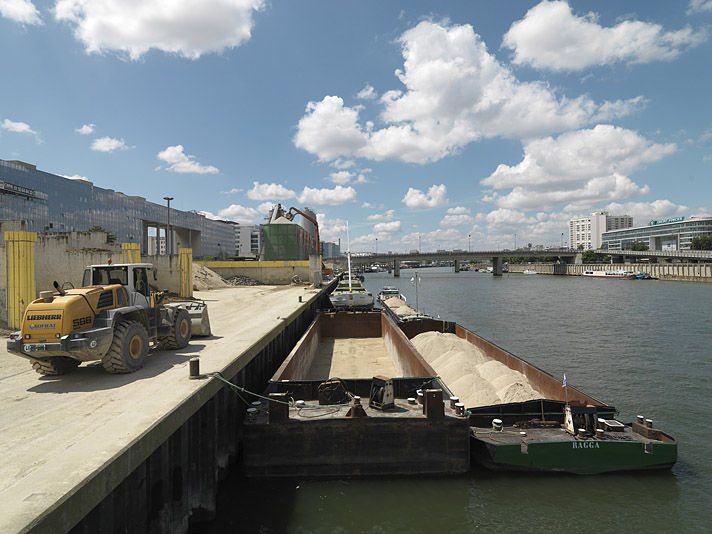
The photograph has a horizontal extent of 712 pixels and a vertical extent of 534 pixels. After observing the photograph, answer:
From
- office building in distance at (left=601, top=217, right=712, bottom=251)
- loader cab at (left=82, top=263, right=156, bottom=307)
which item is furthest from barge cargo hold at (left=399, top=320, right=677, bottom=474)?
office building in distance at (left=601, top=217, right=712, bottom=251)

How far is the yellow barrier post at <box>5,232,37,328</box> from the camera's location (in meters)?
15.5

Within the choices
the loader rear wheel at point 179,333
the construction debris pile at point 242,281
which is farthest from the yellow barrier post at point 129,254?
the construction debris pile at point 242,281

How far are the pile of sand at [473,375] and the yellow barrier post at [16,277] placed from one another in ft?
55.9

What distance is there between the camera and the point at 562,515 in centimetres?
827

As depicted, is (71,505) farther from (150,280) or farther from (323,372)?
(323,372)

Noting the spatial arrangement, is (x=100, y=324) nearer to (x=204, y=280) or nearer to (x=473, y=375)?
(x=473, y=375)

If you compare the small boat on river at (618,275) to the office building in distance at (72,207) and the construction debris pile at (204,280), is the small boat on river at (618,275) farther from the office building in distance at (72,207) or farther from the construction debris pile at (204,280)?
the office building in distance at (72,207)

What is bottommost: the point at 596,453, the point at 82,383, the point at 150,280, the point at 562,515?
the point at 562,515

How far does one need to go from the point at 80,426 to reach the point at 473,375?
11682 millimetres

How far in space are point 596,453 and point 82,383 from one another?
11982mm

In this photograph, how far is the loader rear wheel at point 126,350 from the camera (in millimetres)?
8828

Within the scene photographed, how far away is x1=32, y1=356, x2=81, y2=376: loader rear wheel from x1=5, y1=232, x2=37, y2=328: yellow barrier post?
871cm

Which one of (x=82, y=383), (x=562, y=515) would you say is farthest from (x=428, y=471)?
(x=82, y=383)

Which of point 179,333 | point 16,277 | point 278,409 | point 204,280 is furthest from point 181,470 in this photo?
point 204,280
